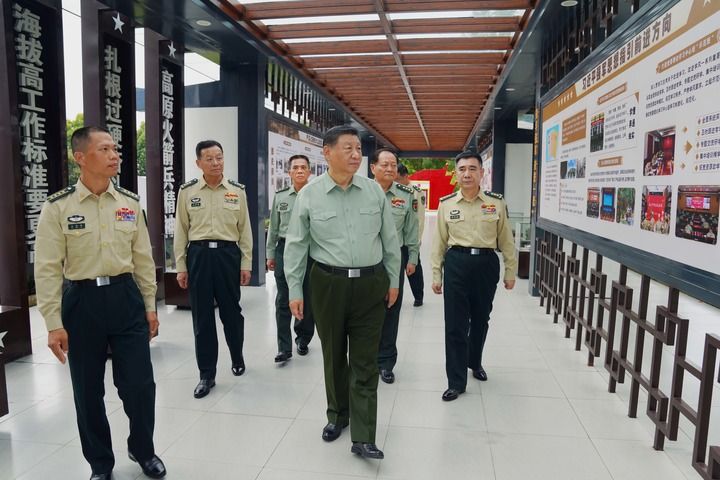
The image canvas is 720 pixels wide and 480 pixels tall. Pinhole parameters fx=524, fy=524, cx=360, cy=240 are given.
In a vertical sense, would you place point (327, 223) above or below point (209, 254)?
above

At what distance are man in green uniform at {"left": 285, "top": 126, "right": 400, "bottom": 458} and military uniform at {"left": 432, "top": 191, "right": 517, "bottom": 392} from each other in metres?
0.78

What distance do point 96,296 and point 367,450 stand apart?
1409 millimetres

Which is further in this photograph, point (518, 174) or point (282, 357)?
point (518, 174)

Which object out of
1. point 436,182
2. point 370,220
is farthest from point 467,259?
point 436,182

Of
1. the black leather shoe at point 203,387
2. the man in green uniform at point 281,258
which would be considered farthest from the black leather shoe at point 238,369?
the man in green uniform at point 281,258

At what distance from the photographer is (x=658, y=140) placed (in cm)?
269

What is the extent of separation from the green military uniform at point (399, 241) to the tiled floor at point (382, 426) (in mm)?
208

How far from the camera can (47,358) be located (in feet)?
13.2

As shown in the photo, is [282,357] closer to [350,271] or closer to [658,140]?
[350,271]

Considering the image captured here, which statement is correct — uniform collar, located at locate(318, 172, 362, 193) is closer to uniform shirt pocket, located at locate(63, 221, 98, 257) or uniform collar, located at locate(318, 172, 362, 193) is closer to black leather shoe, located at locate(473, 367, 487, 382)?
uniform shirt pocket, located at locate(63, 221, 98, 257)

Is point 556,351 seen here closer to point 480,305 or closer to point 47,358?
point 480,305

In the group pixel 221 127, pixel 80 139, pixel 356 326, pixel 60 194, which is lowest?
pixel 356 326

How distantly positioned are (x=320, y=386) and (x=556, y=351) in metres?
2.07

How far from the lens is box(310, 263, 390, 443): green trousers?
2479 millimetres
